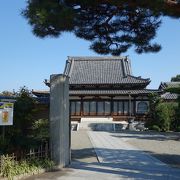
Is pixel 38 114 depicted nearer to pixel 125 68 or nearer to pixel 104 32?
pixel 104 32

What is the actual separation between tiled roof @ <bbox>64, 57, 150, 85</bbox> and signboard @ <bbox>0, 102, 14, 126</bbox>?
38.5 metres

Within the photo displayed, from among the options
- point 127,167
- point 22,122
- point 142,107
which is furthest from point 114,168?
point 142,107

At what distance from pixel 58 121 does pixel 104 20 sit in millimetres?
3732

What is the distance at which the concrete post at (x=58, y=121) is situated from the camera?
13453mm

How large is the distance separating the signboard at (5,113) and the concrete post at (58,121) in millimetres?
1611

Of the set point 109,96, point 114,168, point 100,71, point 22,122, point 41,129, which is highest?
point 100,71

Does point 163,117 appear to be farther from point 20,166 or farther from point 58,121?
point 20,166

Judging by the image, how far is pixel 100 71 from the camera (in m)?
54.7

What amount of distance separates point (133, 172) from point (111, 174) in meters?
0.87

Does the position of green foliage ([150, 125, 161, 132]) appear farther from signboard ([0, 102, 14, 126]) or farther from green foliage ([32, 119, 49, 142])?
signboard ([0, 102, 14, 126])

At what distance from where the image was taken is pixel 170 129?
39062mm

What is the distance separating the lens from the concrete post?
13.5 m

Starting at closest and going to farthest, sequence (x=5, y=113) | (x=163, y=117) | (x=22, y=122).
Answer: (x=5, y=113), (x=22, y=122), (x=163, y=117)

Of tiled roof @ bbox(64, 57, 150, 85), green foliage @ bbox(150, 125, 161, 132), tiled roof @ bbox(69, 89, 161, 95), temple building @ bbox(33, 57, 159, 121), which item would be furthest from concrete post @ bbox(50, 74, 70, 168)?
tiled roof @ bbox(64, 57, 150, 85)
